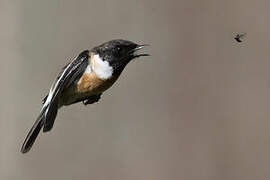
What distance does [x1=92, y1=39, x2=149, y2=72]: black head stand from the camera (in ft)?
2.15

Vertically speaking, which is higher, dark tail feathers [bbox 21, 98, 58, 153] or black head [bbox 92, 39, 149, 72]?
black head [bbox 92, 39, 149, 72]

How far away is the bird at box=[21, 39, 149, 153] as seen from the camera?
25.5 inches

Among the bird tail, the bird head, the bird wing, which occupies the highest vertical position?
the bird head

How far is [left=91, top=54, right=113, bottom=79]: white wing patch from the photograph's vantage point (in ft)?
2.25

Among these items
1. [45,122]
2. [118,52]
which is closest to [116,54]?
[118,52]

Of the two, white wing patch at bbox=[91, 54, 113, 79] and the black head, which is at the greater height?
the black head

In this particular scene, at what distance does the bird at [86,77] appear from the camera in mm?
648

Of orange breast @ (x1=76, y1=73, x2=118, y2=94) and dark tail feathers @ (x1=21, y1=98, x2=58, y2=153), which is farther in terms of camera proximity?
orange breast @ (x1=76, y1=73, x2=118, y2=94)

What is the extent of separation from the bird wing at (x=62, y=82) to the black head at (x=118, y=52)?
21mm

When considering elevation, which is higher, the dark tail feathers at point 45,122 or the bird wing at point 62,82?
the bird wing at point 62,82

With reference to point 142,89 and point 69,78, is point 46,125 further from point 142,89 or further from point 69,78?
point 142,89
